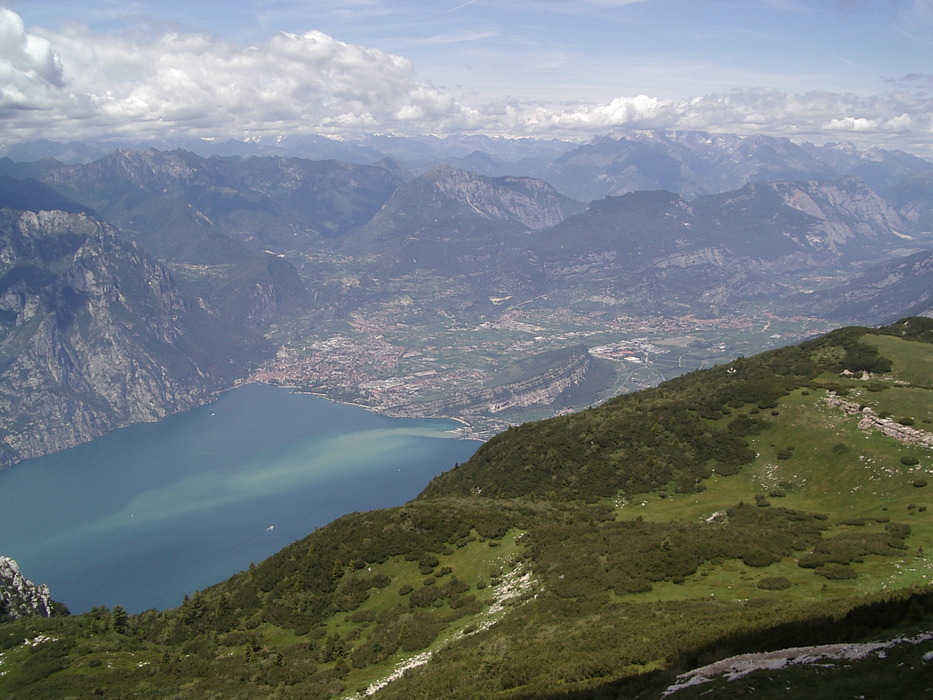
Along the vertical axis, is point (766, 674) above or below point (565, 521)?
above

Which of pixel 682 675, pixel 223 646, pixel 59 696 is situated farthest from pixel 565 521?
pixel 59 696

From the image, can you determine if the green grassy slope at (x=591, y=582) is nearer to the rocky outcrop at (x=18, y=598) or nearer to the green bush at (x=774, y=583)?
the green bush at (x=774, y=583)

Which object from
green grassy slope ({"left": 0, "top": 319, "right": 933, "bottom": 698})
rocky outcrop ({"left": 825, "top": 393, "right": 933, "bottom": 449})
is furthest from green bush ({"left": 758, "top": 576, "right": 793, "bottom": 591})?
rocky outcrop ({"left": 825, "top": 393, "right": 933, "bottom": 449})

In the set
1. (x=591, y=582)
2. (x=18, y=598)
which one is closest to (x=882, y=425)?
(x=591, y=582)

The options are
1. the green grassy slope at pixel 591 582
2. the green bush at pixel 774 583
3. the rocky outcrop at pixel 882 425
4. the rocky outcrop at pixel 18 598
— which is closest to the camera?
the green grassy slope at pixel 591 582

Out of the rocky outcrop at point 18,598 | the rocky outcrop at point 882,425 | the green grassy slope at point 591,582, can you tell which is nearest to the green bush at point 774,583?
the green grassy slope at point 591,582

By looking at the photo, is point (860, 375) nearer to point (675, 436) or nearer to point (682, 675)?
point (675, 436)
